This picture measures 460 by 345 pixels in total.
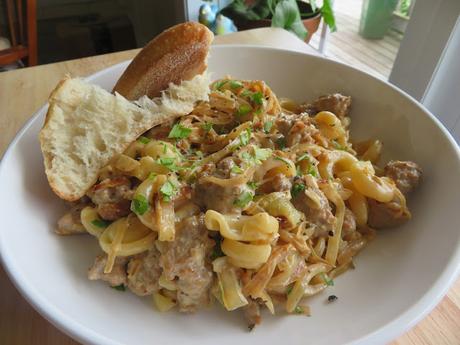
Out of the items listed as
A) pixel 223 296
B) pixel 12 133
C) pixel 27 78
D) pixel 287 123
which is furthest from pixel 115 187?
pixel 27 78

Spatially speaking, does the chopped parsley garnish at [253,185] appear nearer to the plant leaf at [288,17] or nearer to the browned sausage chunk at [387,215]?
the browned sausage chunk at [387,215]

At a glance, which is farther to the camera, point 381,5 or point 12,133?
point 381,5

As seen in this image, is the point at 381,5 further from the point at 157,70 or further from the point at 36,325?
the point at 36,325

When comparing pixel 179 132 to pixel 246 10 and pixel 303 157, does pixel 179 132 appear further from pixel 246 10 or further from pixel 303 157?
pixel 246 10

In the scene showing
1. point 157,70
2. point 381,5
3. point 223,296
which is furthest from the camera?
point 381,5

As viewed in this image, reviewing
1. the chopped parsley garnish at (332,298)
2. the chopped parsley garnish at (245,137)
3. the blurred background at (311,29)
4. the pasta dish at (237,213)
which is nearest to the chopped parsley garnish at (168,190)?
the pasta dish at (237,213)

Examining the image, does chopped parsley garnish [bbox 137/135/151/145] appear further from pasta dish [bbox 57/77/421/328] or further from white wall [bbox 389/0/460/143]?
white wall [bbox 389/0/460/143]
